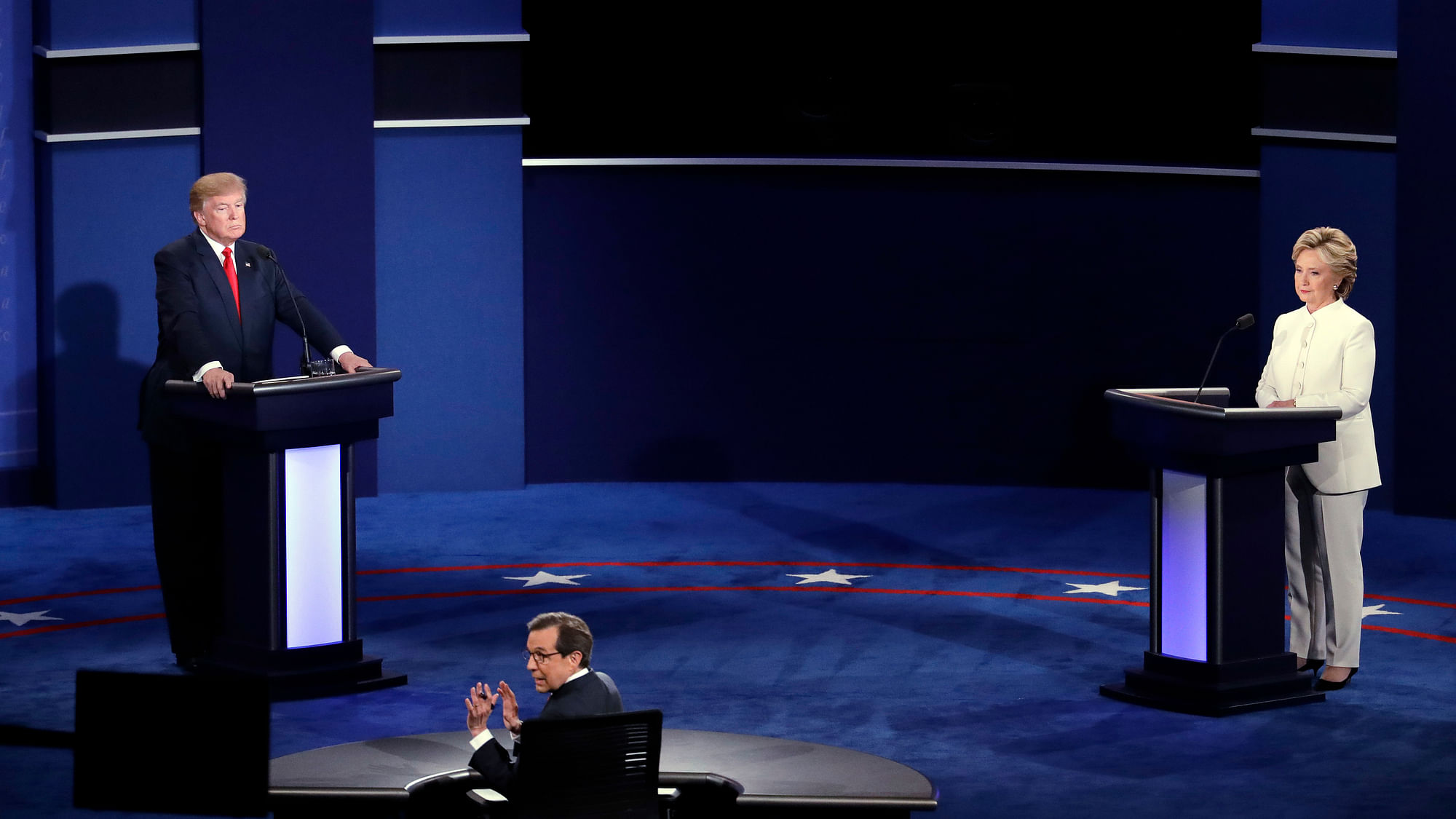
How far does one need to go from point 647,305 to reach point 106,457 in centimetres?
329

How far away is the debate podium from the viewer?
19.5 feet

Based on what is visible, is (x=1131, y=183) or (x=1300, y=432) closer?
(x=1300, y=432)

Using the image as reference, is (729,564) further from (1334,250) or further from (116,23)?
(116,23)

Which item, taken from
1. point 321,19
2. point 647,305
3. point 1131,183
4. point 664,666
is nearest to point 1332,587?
point 664,666

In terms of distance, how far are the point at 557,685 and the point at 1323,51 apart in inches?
305

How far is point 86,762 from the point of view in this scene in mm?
2977

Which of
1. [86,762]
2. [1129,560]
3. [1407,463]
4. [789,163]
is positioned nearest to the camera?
[86,762]

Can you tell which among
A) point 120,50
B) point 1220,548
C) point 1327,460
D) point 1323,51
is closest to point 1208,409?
point 1220,548

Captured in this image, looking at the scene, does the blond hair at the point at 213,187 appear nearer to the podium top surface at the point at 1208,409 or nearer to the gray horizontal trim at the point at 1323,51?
the podium top surface at the point at 1208,409

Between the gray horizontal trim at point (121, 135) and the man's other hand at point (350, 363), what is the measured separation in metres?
4.26

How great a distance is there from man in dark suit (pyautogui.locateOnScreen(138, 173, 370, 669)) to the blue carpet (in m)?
0.36

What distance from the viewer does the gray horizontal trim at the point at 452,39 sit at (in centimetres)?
1064

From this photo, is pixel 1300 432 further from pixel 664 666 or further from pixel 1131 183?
pixel 1131 183

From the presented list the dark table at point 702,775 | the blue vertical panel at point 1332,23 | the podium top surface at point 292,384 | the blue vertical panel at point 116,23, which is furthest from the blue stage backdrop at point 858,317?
the dark table at point 702,775
